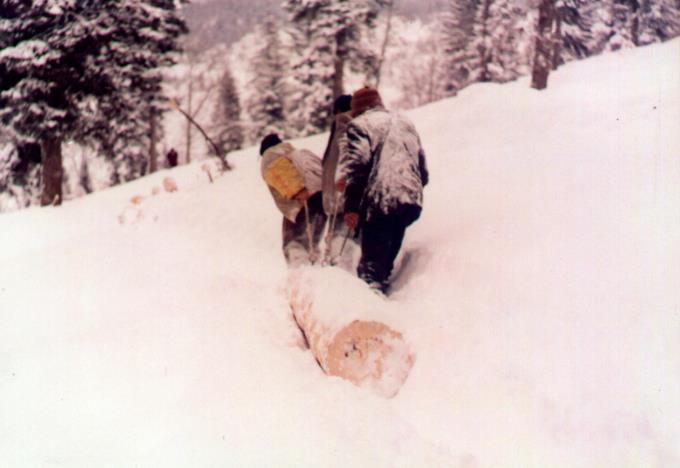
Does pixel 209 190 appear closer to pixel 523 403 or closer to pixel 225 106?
pixel 523 403

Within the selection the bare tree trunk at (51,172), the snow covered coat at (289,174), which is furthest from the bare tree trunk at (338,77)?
the snow covered coat at (289,174)

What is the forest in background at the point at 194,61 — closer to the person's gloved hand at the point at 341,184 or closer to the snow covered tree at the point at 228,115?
the snow covered tree at the point at 228,115

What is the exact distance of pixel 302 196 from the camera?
6.01m

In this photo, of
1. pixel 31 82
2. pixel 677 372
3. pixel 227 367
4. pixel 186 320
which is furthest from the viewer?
pixel 31 82

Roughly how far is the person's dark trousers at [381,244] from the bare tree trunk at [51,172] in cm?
1217

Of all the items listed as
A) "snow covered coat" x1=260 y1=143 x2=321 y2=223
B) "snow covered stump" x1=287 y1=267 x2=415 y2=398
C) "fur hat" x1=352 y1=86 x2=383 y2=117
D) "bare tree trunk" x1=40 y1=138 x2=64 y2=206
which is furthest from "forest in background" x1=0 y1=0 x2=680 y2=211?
"snow covered stump" x1=287 y1=267 x2=415 y2=398

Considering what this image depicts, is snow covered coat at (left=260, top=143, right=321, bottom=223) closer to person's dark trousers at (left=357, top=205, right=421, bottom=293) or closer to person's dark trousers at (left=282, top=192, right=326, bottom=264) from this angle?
person's dark trousers at (left=282, top=192, right=326, bottom=264)

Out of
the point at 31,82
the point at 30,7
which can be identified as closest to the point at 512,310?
the point at 31,82

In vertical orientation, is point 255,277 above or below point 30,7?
below

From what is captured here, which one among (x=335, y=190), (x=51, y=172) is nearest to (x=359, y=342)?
(x=335, y=190)

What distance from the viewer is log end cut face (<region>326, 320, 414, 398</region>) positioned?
3.56 meters

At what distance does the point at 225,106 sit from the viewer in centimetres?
3822

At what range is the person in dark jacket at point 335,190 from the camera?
18.3 feet

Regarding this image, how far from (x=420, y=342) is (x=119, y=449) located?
2.21 m
